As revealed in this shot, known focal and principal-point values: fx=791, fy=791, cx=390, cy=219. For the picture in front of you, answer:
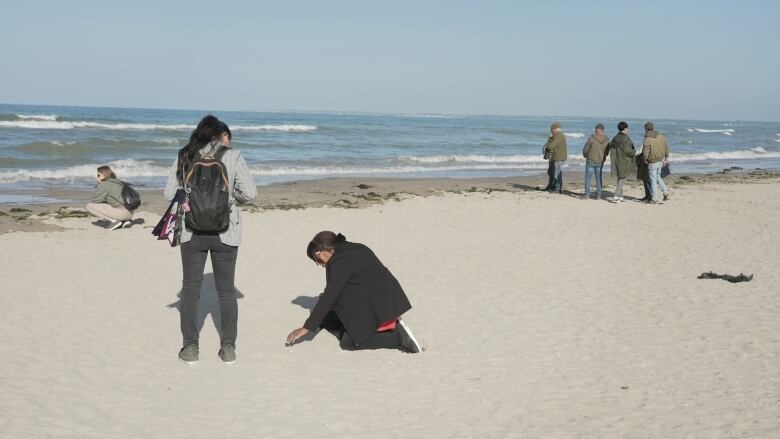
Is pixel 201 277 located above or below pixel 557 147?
below

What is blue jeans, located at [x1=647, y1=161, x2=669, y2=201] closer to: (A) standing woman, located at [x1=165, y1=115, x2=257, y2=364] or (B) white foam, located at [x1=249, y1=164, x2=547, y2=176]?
(B) white foam, located at [x1=249, y1=164, x2=547, y2=176]

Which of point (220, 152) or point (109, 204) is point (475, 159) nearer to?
point (109, 204)

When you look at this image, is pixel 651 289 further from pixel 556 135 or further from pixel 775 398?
pixel 556 135

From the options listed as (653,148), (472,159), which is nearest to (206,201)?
(653,148)

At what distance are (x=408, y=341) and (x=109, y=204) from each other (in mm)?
7422

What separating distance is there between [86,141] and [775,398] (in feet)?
96.2

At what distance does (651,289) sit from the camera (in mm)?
8469

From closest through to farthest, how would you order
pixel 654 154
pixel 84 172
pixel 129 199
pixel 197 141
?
pixel 197 141, pixel 129 199, pixel 654 154, pixel 84 172

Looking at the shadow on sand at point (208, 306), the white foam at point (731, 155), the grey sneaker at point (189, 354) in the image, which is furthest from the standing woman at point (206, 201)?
the white foam at point (731, 155)

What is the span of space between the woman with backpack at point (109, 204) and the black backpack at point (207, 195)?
7031mm

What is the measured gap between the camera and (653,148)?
50.3ft

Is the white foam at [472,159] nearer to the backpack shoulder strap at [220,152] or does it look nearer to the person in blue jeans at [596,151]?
the person in blue jeans at [596,151]

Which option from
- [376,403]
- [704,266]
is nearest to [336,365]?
[376,403]

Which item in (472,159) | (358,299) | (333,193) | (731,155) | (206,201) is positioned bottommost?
(731,155)
